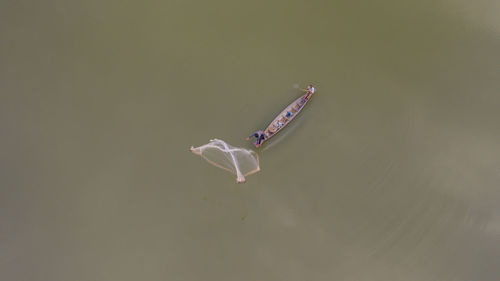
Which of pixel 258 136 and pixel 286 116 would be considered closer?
pixel 258 136

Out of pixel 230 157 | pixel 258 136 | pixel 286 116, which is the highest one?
pixel 286 116

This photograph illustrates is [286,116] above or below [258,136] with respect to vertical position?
above

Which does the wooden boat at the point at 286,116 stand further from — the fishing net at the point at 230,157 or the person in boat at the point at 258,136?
the fishing net at the point at 230,157

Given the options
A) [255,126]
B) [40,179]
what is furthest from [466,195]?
[40,179]

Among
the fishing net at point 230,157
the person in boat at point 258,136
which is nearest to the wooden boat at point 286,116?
the person in boat at point 258,136

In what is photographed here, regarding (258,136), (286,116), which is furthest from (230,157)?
(286,116)

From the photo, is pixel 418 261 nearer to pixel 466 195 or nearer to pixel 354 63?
pixel 466 195

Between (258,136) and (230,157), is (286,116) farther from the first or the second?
(230,157)
